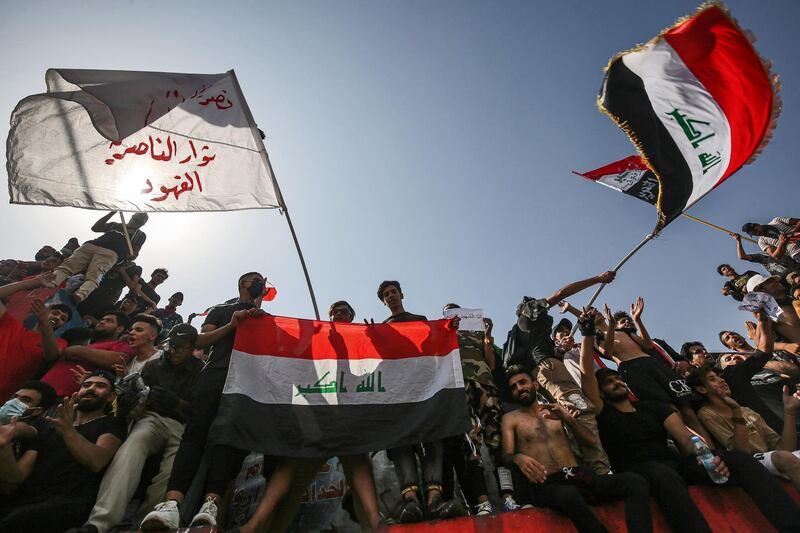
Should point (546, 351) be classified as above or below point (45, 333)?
below

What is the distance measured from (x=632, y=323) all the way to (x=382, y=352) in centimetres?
423

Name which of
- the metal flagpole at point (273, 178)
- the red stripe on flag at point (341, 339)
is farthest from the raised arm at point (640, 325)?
the metal flagpole at point (273, 178)

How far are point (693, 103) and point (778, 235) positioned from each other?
6164 millimetres

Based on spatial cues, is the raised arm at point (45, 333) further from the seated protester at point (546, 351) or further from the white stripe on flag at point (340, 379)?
the seated protester at point (546, 351)

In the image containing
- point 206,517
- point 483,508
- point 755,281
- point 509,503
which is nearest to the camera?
point 206,517

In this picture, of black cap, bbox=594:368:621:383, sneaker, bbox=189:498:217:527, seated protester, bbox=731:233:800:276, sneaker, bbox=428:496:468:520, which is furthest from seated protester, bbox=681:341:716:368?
sneaker, bbox=189:498:217:527

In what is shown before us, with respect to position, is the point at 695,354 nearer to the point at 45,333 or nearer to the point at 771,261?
the point at 771,261

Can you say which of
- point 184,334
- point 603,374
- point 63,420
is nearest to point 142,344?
point 184,334

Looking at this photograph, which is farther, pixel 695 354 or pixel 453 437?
pixel 695 354

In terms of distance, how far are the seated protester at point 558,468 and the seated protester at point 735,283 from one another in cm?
655

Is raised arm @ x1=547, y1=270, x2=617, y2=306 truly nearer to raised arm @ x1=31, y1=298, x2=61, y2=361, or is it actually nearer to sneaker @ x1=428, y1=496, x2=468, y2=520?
sneaker @ x1=428, y1=496, x2=468, y2=520

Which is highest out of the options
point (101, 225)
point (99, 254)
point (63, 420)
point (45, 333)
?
point (101, 225)

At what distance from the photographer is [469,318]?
5055 mm

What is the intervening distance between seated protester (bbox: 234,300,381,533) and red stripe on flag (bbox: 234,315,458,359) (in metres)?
1.17
